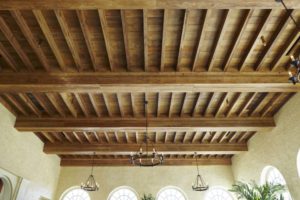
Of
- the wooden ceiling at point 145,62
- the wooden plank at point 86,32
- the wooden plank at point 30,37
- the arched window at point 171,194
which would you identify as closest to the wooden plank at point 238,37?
the wooden ceiling at point 145,62

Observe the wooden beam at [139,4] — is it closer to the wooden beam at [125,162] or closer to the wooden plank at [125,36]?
the wooden plank at [125,36]

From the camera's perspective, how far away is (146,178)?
382 inches

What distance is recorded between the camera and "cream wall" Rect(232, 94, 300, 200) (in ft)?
18.0

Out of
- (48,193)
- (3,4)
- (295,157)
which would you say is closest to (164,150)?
(295,157)

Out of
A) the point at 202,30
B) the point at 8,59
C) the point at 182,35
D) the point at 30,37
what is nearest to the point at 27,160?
the point at 8,59

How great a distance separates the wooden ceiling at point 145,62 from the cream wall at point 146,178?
13.7 ft

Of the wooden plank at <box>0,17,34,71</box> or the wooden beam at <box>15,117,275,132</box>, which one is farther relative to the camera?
the wooden beam at <box>15,117,275,132</box>

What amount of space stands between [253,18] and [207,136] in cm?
527

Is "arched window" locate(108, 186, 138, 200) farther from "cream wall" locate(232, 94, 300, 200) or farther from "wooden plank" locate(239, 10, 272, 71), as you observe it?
"wooden plank" locate(239, 10, 272, 71)

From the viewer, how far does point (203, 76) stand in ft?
14.7

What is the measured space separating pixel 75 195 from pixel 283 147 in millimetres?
8286

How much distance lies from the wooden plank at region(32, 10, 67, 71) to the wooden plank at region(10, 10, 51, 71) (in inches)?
10.0

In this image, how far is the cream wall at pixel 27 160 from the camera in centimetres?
583

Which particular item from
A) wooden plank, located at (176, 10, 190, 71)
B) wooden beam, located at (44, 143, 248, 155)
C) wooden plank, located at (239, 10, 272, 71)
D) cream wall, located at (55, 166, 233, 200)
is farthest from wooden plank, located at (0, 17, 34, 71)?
cream wall, located at (55, 166, 233, 200)
